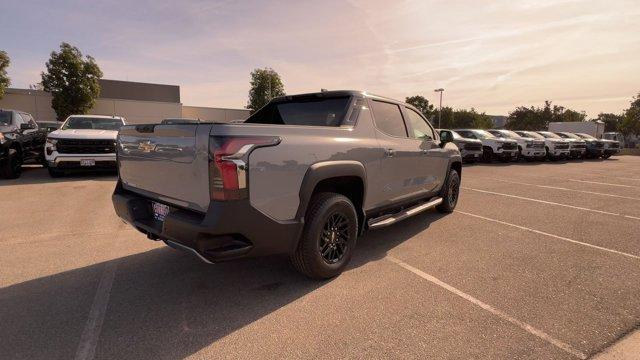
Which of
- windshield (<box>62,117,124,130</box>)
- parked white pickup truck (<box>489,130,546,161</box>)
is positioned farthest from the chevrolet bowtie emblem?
parked white pickup truck (<box>489,130,546,161</box>)

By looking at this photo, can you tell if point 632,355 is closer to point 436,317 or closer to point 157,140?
point 436,317

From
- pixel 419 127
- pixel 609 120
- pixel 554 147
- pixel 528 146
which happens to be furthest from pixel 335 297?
pixel 609 120

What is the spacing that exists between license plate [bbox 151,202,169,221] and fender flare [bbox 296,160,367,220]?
1141 mm

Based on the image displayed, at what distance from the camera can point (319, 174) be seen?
307cm

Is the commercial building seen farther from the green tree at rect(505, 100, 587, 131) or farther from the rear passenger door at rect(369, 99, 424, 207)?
the green tree at rect(505, 100, 587, 131)

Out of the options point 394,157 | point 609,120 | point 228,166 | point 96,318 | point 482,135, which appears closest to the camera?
point 228,166

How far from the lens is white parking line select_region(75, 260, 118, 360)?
233 centimetres

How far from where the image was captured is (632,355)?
238 cm

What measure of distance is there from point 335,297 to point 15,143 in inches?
409

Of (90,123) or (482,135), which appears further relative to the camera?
(482,135)

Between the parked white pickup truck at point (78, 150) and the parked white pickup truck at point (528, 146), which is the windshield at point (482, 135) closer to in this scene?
the parked white pickup truck at point (528, 146)

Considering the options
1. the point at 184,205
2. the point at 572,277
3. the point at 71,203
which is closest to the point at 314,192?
the point at 184,205

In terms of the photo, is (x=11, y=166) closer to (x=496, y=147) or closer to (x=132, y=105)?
(x=496, y=147)

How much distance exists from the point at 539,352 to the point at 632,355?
62 cm
